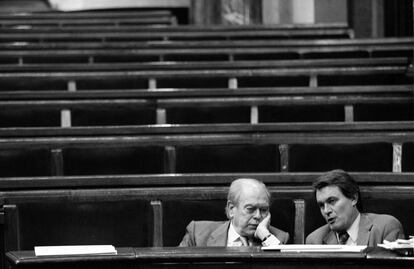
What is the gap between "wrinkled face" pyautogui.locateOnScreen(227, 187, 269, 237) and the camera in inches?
147

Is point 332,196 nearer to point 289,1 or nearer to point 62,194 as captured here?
point 62,194

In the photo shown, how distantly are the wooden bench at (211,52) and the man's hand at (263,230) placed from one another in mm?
3635

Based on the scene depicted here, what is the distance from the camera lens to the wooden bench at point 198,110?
5570 mm

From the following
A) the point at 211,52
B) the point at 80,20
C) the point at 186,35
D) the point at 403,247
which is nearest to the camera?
the point at 403,247

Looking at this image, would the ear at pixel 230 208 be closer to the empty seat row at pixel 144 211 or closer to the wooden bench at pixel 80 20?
the empty seat row at pixel 144 211

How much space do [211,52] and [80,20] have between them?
9.00ft

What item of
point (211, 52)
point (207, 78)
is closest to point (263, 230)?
point (207, 78)

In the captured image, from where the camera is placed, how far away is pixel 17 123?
5.59 metres

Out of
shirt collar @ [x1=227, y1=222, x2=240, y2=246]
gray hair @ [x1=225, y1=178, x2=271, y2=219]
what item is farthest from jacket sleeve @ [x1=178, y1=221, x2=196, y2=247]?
gray hair @ [x1=225, y1=178, x2=271, y2=219]

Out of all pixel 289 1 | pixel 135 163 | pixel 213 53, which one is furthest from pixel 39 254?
pixel 289 1

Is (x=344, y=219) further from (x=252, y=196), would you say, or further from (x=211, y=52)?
(x=211, y=52)

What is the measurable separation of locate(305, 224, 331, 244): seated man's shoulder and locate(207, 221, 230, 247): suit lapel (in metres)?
0.26

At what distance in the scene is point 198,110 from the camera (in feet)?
18.4

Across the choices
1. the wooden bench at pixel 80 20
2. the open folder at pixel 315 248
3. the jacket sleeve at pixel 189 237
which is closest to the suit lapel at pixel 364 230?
the jacket sleeve at pixel 189 237
